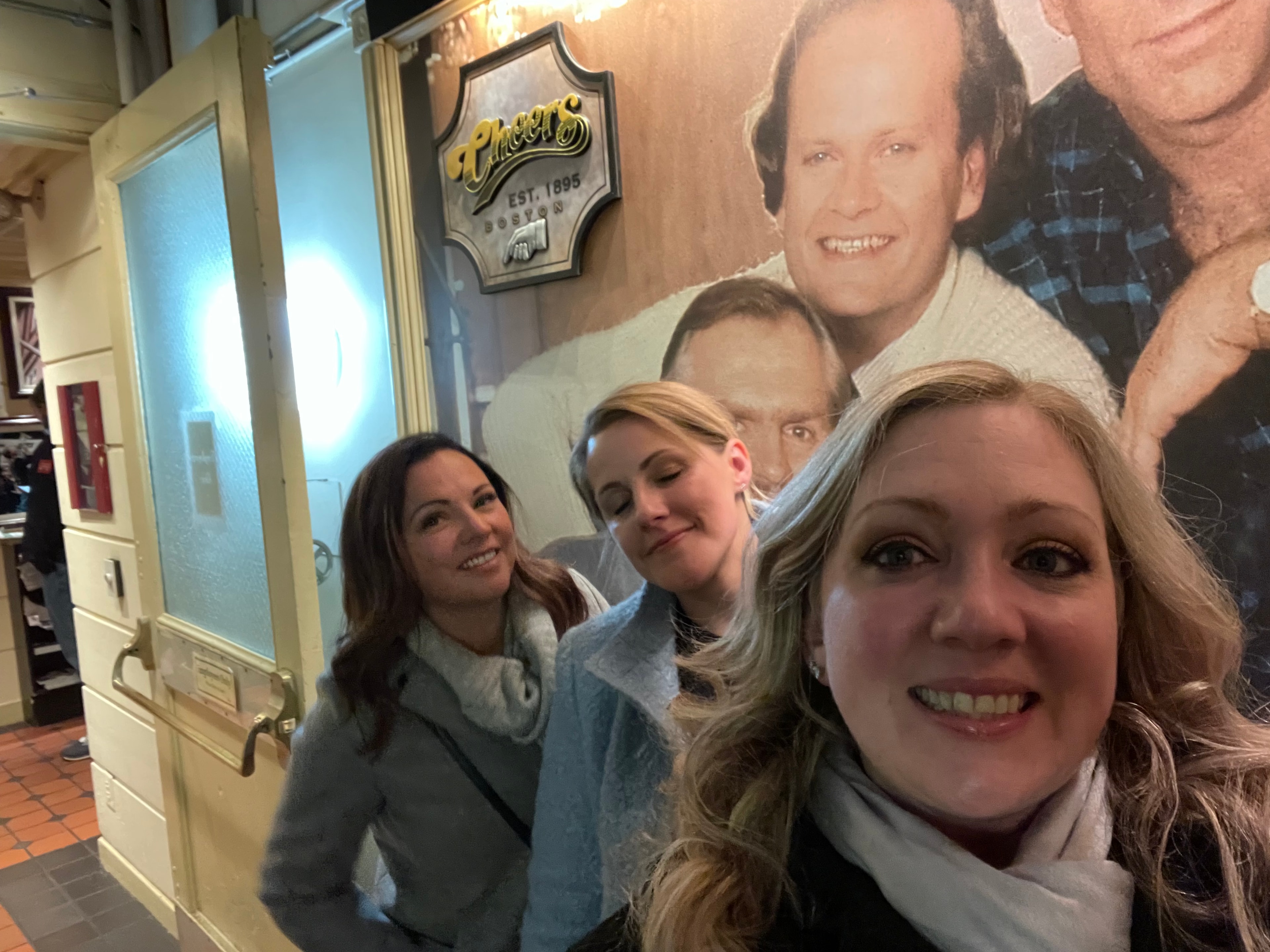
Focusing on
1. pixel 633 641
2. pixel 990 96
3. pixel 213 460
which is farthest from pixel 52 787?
pixel 990 96

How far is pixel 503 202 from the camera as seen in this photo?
1605 millimetres

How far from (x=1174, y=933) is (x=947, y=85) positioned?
974 millimetres

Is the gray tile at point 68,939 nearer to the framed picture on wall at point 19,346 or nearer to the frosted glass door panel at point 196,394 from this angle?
the frosted glass door panel at point 196,394

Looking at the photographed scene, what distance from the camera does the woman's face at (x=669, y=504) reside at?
921 millimetres

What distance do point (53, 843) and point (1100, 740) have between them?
11.1 feet

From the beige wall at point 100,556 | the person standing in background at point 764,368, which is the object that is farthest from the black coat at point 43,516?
the person standing in background at point 764,368

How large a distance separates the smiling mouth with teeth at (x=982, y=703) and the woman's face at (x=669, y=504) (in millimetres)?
401

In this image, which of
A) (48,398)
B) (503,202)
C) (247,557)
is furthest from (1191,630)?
(48,398)

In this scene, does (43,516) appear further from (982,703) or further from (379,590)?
(982,703)

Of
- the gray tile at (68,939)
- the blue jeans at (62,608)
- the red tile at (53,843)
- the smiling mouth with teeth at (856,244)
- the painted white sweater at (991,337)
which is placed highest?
the smiling mouth with teeth at (856,244)

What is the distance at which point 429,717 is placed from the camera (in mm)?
1074

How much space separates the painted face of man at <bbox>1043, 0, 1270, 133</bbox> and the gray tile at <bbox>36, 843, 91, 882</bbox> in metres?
3.48

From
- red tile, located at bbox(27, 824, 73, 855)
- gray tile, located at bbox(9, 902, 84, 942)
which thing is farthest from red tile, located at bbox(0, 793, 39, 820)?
gray tile, located at bbox(9, 902, 84, 942)

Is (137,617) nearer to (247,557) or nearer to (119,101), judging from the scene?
(247,557)
